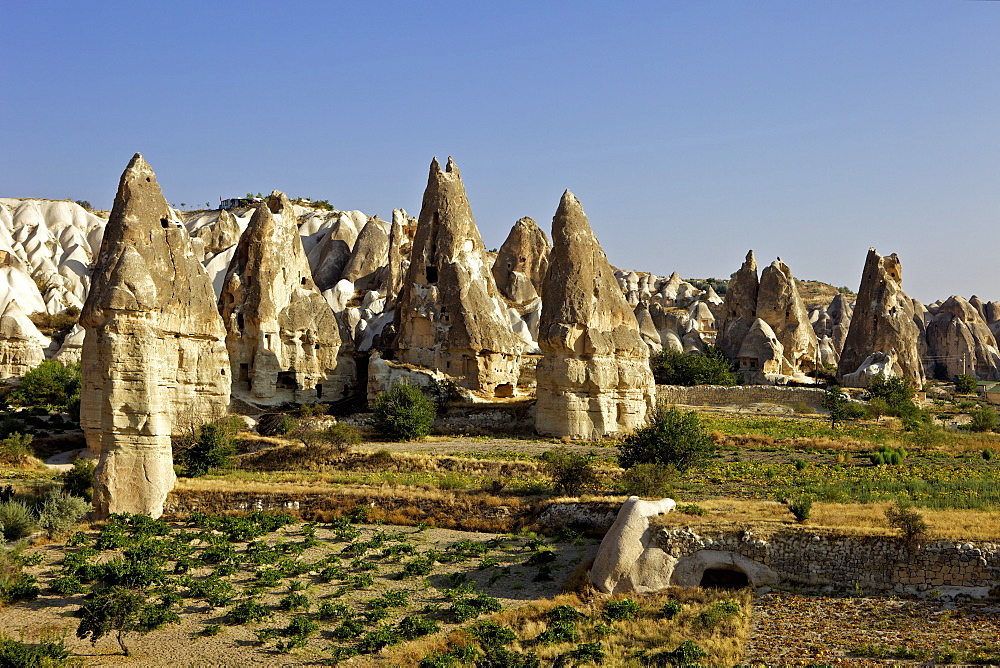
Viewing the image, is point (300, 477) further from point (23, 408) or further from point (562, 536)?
point (23, 408)

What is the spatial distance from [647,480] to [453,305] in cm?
1550

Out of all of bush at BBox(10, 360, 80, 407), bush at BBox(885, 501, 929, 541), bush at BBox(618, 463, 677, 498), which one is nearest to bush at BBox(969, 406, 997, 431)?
bush at BBox(618, 463, 677, 498)

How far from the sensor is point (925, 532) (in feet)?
44.0

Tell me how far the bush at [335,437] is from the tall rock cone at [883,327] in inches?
917

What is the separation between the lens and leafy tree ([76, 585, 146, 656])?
42.9 feet

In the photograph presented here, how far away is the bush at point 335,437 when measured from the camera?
2512 centimetres

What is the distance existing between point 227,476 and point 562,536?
340 inches

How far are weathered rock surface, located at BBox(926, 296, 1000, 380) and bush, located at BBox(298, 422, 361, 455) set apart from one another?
45.3 meters

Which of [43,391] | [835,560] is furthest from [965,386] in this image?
[43,391]

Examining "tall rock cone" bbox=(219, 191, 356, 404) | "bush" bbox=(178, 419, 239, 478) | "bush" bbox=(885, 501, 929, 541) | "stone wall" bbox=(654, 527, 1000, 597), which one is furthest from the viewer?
"tall rock cone" bbox=(219, 191, 356, 404)

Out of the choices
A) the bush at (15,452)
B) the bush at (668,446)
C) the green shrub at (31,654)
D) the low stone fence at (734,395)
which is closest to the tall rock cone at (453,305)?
the low stone fence at (734,395)

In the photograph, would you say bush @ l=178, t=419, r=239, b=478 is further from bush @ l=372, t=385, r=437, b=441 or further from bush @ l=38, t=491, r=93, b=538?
bush @ l=372, t=385, r=437, b=441

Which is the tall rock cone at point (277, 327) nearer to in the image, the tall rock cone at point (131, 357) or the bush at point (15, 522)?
the tall rock cone at point (131, 357)

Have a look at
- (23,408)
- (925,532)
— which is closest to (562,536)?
(925,532)
